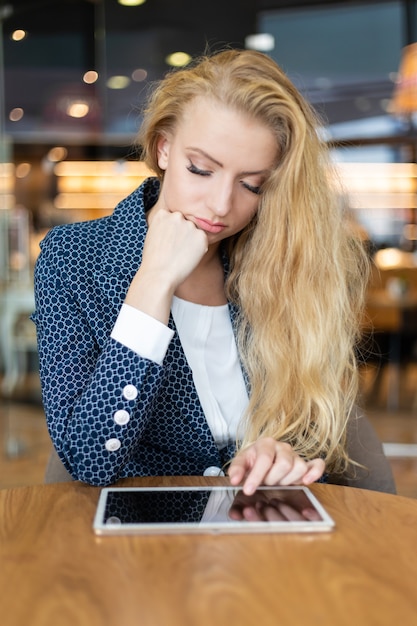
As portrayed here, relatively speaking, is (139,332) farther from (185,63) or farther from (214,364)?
(185,63)

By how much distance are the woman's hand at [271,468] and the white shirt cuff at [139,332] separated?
7.9 inches

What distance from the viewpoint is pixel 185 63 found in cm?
550

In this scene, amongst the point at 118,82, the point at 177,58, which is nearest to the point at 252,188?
the point at 177,58

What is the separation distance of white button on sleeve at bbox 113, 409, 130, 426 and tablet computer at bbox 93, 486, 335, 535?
11 cm

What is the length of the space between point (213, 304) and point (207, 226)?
239 millimetres

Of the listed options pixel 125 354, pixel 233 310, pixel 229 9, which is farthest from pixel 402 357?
pixel 125 354

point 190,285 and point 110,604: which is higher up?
point 190,285

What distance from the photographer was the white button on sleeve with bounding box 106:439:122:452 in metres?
1.16

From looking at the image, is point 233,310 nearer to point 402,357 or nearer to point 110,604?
point 110,604

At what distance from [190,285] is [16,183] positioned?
5.90 metres

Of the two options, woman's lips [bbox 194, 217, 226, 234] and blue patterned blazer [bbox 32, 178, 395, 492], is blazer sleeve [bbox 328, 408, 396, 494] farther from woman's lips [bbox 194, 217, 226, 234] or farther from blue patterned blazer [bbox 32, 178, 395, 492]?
woman's lips [bbox 194, 217, 226, 234]

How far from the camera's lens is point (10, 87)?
20.3 feet

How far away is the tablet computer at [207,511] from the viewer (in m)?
0.90

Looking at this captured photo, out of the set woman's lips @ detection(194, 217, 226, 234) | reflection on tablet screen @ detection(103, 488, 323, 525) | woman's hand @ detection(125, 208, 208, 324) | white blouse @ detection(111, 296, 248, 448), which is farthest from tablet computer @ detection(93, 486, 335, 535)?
woman's lips @ detection(194, 217, 226, 234)
